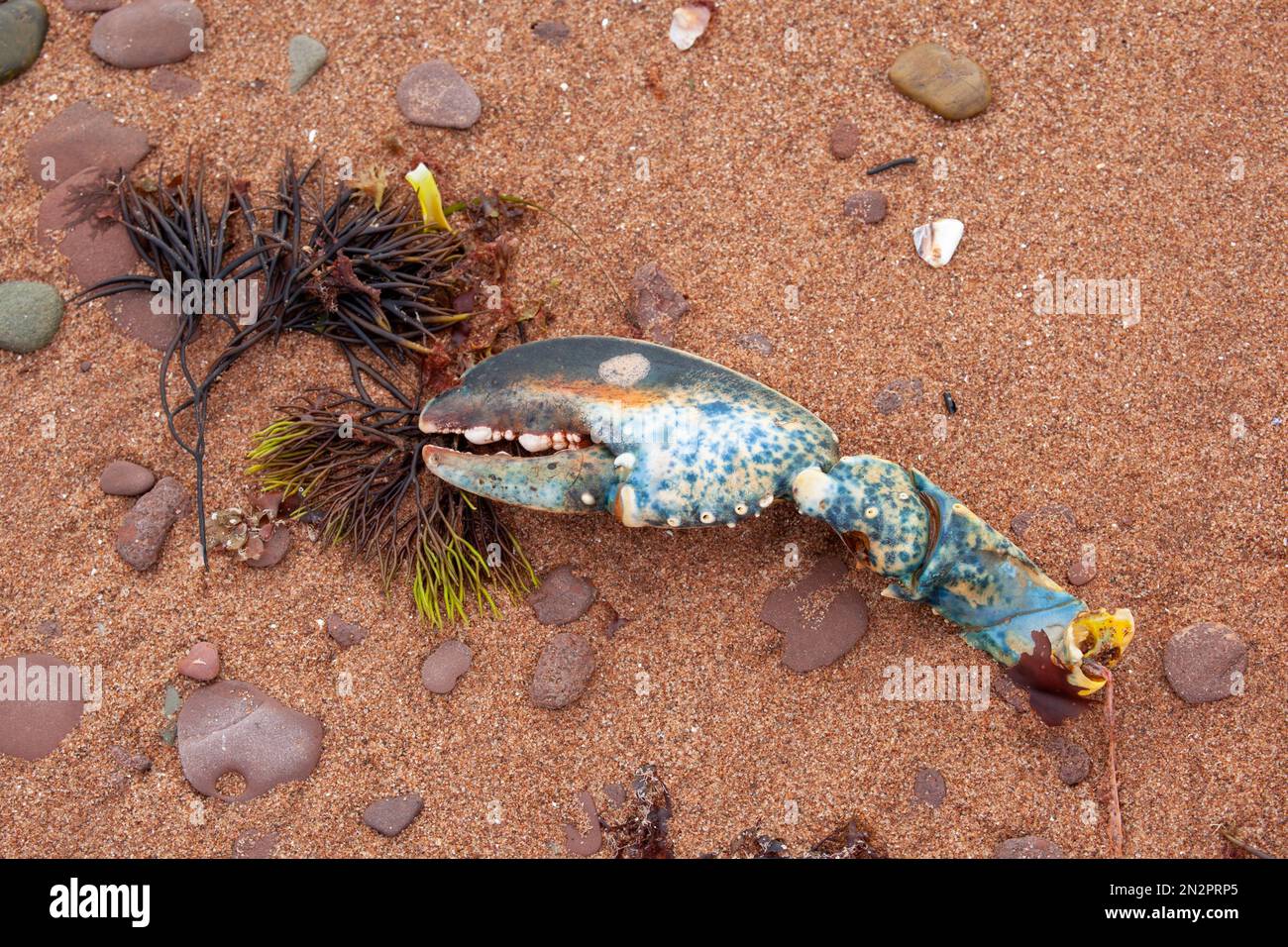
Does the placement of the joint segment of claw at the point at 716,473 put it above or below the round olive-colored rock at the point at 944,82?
below

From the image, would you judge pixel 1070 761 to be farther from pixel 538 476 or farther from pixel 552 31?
pixel 552 31

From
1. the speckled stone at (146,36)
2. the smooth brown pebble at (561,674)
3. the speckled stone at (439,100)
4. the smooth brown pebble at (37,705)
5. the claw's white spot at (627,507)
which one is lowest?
the smooth brown pebble at (37,705)

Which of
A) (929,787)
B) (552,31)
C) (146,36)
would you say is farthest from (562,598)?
(146,36)

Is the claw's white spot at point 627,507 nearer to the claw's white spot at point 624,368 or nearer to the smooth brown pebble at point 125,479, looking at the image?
the claw's white spot at point 624,368

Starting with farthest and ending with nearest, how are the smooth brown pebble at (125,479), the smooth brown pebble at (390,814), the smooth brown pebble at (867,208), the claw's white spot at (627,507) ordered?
the smooth brown pebble at (867,208) < the smooth brown pebble at (125,479) < the smooth brown pebble at (390,814) < the claw's white spot at (627,507)

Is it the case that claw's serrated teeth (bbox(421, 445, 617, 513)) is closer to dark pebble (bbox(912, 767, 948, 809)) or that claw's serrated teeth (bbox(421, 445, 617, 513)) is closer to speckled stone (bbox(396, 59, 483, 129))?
speckled stone (bbox(396, 59, 483, 129))

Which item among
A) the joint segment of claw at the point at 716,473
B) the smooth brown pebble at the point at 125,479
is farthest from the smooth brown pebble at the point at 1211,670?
the smooth brown pebble at the point at 125,479

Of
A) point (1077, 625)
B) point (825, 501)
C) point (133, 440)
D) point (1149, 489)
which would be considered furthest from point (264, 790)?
point (1149, 489)

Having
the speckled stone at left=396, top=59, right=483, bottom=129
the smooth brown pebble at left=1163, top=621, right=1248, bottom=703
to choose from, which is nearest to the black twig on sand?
the speckled stone at left=396, top=59, right=483, bottom=129

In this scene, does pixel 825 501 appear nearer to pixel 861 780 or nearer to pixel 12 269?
pixel 861 780
